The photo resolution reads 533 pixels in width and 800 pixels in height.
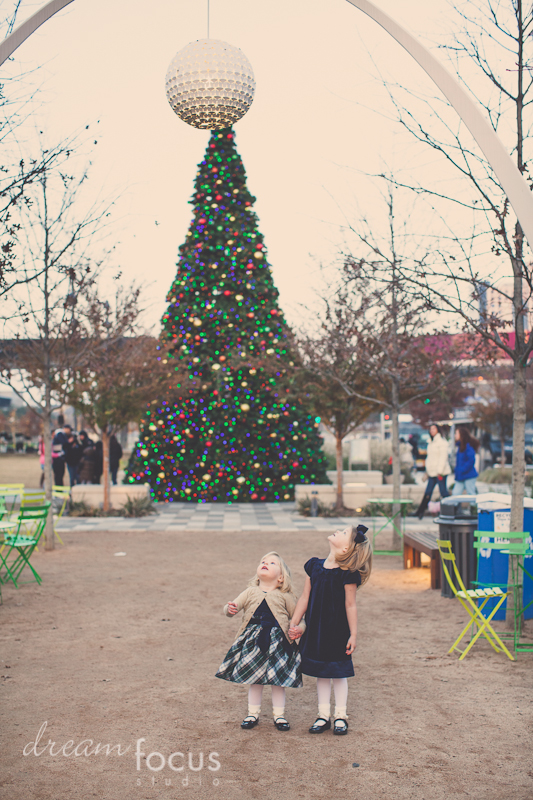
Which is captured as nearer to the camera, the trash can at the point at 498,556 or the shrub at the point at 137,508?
the trash can at the point at 498,556

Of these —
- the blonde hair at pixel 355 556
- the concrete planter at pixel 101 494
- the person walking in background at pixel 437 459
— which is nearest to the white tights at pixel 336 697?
the blonde hair at pixel 355 556

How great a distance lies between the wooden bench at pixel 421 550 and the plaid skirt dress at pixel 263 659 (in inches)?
171

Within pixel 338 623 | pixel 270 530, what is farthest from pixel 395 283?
pixel 270 530

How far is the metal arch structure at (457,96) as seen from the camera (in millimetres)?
4148

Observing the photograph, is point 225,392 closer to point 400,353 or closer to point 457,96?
point 400,353

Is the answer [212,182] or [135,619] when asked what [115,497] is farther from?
[135,619]

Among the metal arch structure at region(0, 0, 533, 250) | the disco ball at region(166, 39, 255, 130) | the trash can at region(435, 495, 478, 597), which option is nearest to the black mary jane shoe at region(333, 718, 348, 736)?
the metal arch structure at region(0, 0, 533, 250)

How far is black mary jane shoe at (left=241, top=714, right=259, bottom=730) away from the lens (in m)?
4.52

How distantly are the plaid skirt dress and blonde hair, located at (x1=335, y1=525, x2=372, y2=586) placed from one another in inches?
22.3

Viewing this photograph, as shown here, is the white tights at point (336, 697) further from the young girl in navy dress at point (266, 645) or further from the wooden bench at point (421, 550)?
the wooden bench at point (421, 550)

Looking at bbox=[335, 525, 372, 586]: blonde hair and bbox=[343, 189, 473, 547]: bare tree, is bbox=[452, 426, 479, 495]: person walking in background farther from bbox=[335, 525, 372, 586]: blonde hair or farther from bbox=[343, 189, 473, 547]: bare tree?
bbox=[335, 525, 372, 586]: blonde hair

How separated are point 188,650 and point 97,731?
6.03 feet

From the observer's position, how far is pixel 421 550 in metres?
9.13

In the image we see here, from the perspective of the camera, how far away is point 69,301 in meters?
11.0
